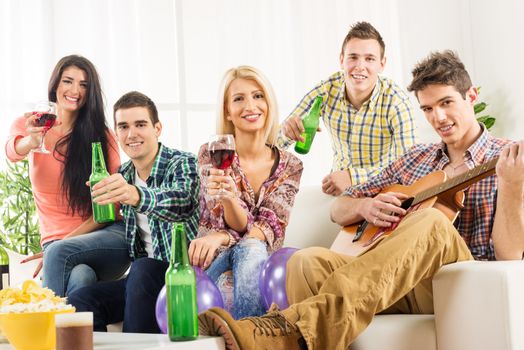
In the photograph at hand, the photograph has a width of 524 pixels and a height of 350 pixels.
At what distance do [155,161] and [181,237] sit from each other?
1.39m

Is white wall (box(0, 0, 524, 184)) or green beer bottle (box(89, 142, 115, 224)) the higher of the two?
white wall (box(0, 0, 524, 184))

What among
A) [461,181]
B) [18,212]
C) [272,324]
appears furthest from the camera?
[18,212]

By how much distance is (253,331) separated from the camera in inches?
79.0

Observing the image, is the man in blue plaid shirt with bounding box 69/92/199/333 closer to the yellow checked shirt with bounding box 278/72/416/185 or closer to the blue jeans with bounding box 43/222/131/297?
the blue jeans with bounding box 43/222/131/297

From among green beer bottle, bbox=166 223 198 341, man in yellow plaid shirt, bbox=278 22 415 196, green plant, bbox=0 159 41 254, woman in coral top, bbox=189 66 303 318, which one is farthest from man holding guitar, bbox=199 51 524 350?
green plant, bbox=0 159 41 254

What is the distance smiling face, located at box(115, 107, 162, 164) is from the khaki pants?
1.27 meters

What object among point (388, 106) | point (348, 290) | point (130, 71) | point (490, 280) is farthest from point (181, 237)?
point (130, 71)

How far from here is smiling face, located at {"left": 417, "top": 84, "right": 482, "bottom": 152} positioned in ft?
9.00

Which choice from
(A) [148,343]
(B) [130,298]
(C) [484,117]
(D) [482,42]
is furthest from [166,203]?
(D) [482,42]

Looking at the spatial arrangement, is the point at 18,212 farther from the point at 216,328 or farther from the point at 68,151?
the point at 216,328

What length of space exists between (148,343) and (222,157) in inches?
39.4

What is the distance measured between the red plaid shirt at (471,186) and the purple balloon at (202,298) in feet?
2.26

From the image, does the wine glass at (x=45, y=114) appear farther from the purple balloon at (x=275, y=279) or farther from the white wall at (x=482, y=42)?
the white wall at (x=482, y=42)

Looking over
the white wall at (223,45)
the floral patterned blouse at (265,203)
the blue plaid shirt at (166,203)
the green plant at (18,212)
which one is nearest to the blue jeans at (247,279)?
the floral patterned blouse at (265,203)
